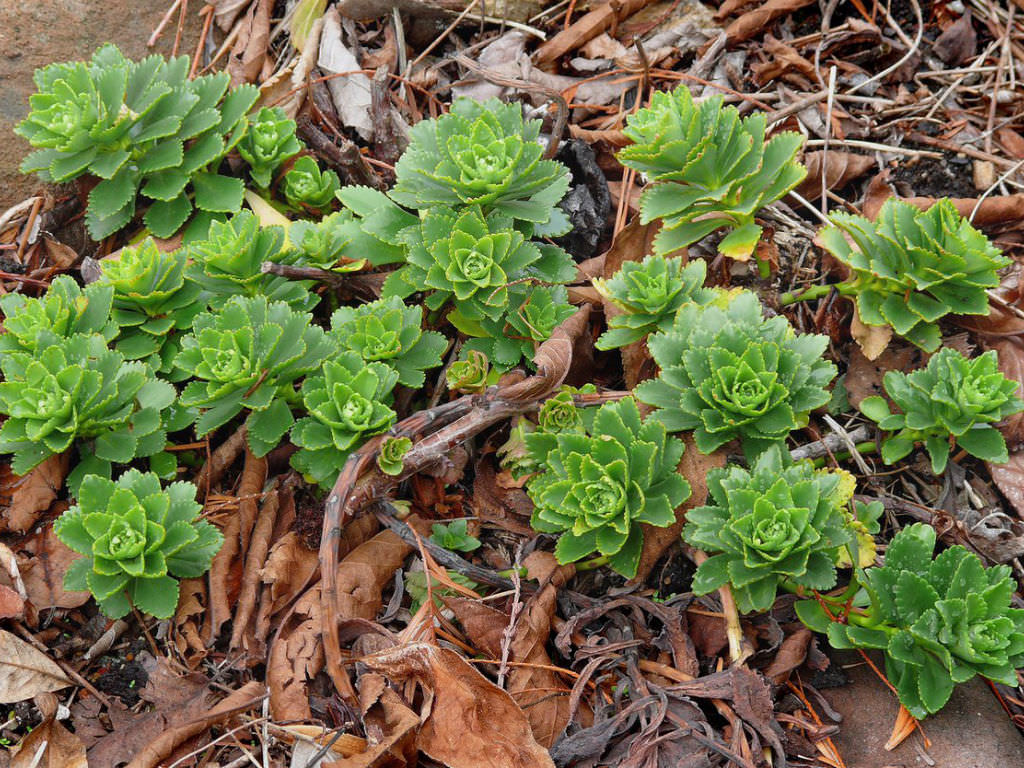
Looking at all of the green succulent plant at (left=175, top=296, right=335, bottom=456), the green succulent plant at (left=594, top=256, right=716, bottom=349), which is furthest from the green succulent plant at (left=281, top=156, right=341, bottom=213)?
the green succulent plant at (left=594, top=256, right=716, bottom=349)

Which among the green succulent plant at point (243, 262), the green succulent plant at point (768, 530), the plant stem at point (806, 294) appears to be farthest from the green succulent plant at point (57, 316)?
the plant stem at point (806, 294)

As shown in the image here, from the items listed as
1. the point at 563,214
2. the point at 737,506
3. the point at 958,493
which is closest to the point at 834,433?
the point at 958,493

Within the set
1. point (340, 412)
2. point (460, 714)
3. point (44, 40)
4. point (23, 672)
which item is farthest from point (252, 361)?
point (44, 40)

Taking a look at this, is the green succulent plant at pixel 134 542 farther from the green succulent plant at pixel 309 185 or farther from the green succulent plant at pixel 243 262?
the green succulent plant at pixel 309 185

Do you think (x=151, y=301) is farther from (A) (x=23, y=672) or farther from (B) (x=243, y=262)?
(A) (x=23, y=672)

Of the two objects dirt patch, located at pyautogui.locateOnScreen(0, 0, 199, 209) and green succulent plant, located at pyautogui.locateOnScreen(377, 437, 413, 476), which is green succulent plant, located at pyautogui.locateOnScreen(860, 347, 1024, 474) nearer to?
green succulent plant, located at pyautogui.locateOnScreen(377, 437, 413, 476)

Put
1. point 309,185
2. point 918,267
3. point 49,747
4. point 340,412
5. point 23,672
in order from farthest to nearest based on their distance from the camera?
point 309,185
point 918,267
point 340,412
point 23,672
point 49,747
